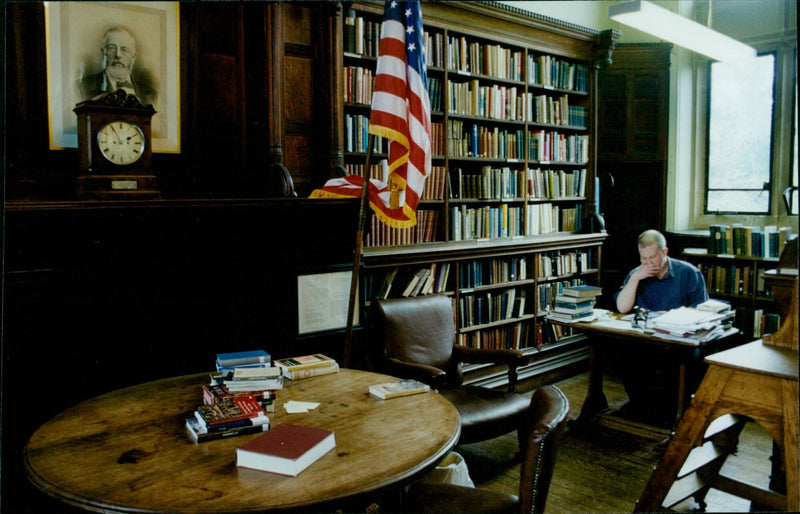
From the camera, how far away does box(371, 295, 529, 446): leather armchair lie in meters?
3.11

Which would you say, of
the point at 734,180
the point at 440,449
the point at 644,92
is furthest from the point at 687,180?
the point at 440,449

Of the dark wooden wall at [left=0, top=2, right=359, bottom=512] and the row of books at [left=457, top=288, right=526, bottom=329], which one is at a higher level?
the dark wooden wall at [left=0, top=2, right=359, bottom=512]

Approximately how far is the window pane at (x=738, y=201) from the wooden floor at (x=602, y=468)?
110 inches

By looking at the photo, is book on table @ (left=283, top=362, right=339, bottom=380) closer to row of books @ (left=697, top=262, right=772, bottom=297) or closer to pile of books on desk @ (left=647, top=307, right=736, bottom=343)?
pile of books on desk @ (left=647, top=307, right=736, bottom=343)

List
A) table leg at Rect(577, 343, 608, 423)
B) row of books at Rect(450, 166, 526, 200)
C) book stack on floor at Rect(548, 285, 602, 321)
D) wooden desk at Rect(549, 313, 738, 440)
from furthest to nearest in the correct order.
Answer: row of books at Rect(450, 166, 526, 200) → table leg at Rect(577, 343, 608, 423) → book stack on floor at Rect(548, 285, 602, 321) → wooden desk at Rect(549, 313, 738, 440)

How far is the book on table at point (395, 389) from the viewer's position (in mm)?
2252

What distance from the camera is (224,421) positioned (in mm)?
1893

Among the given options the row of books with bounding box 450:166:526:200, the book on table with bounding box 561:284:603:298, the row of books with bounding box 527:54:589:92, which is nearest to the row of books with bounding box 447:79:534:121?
the row of books with bounding box 527:54:589:92

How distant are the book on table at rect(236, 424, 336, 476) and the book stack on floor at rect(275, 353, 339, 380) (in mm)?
667

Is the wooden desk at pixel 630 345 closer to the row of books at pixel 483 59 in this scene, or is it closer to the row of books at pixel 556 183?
the row of books at pixel 556 183

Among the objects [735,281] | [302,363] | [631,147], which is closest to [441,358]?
[302,363]

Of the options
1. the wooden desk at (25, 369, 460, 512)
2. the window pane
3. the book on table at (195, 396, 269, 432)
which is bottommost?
the wooden desk at (25, 369, 460, 512)

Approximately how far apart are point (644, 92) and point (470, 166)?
2454 mm

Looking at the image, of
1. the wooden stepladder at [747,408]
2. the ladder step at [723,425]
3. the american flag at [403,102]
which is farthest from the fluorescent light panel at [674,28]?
the ladder step at [723,425]
